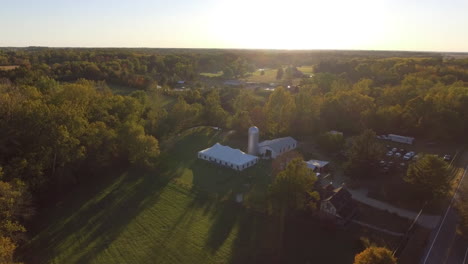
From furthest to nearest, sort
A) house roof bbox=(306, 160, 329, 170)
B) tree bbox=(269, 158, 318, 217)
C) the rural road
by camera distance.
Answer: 1. house roof bbox=(306, 160, 329, 170)
2. tree bbox=(269, 158, 318, 217)
3. the rural road

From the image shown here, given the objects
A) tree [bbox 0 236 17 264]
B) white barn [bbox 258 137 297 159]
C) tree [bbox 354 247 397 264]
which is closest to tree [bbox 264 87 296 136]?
white barn [bbox 258 137 297 159]

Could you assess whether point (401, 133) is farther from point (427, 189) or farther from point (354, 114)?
point (427, 189)

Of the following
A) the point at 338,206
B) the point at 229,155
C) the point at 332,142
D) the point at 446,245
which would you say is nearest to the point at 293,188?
the point at 338,206

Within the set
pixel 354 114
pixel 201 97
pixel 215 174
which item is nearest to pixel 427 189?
pixel 215 174

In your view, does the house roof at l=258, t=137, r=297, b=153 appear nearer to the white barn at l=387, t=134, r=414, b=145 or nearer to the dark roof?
the dark roof

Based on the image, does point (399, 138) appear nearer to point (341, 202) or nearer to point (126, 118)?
point (341, 202)

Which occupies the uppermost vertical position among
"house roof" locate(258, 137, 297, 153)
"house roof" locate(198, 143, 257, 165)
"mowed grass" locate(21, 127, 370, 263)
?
"house roof" locate(258, 137, 297, 153)
